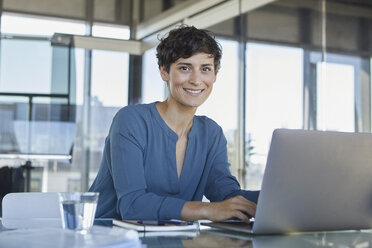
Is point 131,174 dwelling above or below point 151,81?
below

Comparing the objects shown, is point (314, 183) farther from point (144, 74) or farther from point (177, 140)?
point (144, 74)

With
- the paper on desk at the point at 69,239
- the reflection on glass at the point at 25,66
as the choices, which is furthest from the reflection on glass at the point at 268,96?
the paper on desk at the point at 69,239

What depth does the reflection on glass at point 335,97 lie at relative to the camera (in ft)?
13.8

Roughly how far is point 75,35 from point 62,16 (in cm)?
23

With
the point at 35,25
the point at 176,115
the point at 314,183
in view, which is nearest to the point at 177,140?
the point at 176,115

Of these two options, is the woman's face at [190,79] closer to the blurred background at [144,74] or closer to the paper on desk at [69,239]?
the paper on desk at [69,239]

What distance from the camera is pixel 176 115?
76.3 inches

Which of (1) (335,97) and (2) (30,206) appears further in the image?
(1) (335,97)

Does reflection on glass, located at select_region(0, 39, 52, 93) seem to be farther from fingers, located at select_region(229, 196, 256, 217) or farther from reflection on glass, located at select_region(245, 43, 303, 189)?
fingers, located at select_region(229, 196, 256, 217)

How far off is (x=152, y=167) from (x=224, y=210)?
1.61 feet

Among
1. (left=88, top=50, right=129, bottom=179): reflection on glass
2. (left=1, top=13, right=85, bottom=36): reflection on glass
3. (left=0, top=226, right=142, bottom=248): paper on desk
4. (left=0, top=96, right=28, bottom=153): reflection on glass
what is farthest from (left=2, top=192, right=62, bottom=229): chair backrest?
(left=1, top=13, right=85, bottom=36): reflection on glass

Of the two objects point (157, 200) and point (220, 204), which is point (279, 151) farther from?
point (157, 200)

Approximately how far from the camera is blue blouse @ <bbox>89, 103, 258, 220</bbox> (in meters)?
1.57

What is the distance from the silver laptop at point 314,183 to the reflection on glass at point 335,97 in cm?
305
